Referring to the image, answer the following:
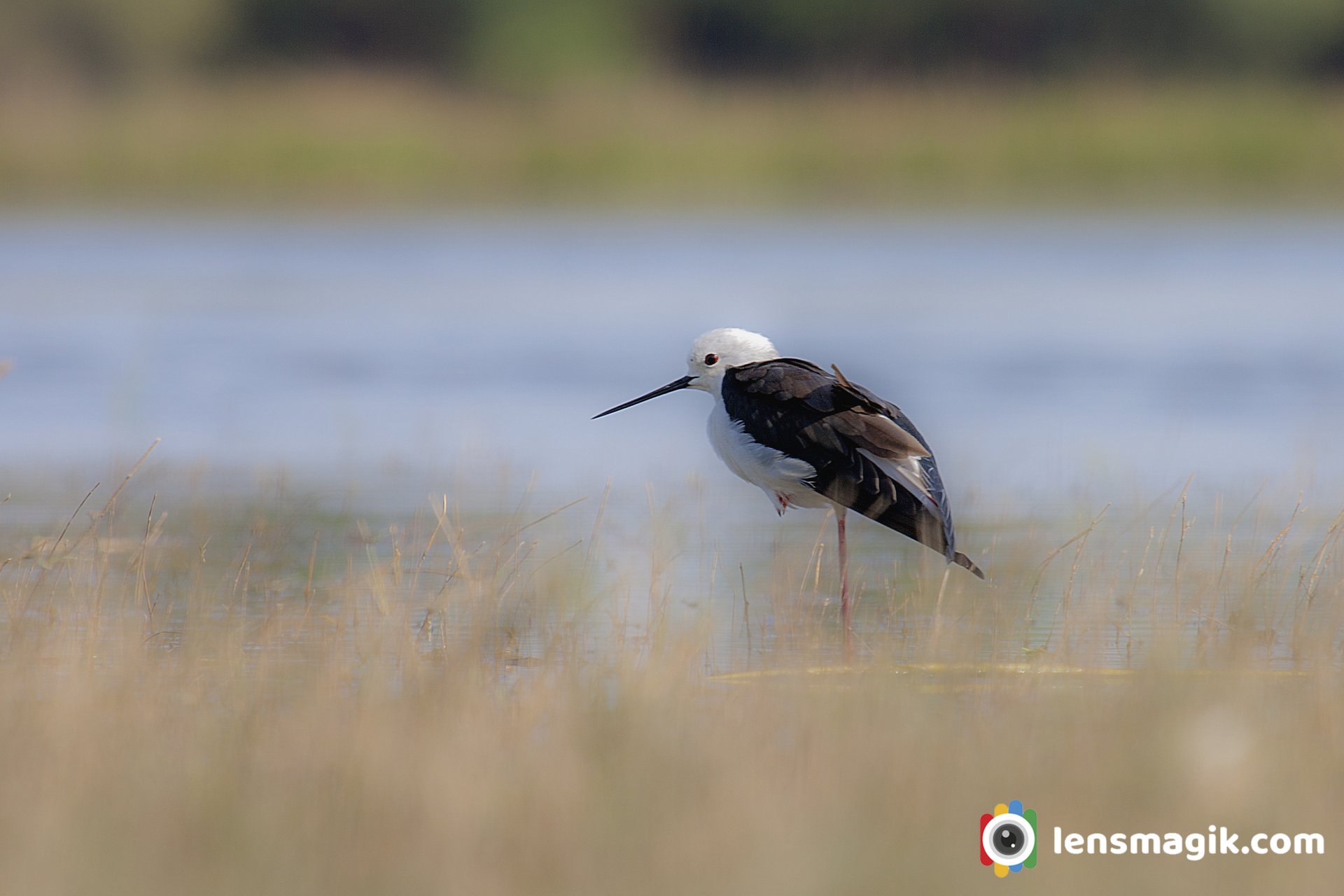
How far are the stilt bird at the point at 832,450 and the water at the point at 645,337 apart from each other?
182 centimetres

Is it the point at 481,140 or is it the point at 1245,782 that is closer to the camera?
the point at 1245,782

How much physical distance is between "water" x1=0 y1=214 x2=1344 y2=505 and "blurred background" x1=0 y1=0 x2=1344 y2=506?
6 cm

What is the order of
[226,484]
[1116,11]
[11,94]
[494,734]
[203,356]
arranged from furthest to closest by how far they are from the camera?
1. [1116,11]
2. [11,94]
3. [203,356]
4. [226,484]
5. [494,734]

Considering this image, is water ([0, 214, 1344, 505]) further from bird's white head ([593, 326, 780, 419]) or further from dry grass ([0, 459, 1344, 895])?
dry grass ([0, 459, 1344, 895])

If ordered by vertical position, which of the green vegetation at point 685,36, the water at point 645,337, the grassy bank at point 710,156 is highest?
the green vegetation at point 685,36

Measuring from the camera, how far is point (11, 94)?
25812 mm

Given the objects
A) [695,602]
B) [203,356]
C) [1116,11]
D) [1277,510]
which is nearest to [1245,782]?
[695,602]

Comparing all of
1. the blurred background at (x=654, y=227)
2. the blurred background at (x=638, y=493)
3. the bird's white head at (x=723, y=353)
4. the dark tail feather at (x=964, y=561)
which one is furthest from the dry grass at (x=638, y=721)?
the blurred background at (x=654, y=227)

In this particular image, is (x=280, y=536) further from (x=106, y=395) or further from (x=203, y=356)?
(x=203, y=356)

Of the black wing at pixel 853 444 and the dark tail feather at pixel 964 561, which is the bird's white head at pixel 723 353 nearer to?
the black wing at pixel 853 444

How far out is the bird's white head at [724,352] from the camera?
643 centimetres

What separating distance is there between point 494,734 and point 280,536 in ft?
9.01

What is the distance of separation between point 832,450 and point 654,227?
1656cm

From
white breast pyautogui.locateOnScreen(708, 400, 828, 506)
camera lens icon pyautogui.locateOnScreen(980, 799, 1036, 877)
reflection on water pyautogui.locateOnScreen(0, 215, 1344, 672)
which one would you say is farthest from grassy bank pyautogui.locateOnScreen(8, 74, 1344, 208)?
camera lens icon pyautogui.locateOnScreen(980, 799, 1036, 877)
